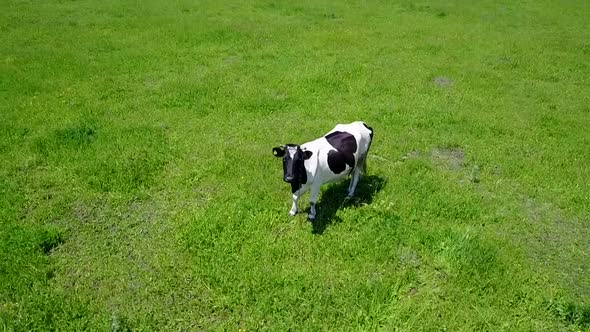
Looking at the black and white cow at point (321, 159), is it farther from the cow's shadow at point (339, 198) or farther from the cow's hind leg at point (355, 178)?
the cow's shadow at point (339, 198)

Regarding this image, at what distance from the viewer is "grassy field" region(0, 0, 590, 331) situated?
18.4 feet

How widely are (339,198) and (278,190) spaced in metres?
1.04

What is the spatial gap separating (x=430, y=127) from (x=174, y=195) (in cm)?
597

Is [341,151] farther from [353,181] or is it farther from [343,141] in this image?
[353,181]

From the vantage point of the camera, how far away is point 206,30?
1712cm

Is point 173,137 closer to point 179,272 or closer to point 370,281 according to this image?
point 179,272

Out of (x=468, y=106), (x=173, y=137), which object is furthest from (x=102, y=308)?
(x=468, y=106)

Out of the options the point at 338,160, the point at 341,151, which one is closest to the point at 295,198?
the point at 338,160

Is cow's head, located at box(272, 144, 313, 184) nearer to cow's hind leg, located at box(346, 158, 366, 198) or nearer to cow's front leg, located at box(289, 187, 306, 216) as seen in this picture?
cow's front leg, located at box(289, 187, 306, 216)

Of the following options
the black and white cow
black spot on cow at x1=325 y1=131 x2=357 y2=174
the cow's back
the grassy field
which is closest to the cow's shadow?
the grassy field

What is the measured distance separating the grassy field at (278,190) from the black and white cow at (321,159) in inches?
24.4

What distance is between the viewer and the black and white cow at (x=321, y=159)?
6.11 m

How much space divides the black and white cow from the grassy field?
0.62m

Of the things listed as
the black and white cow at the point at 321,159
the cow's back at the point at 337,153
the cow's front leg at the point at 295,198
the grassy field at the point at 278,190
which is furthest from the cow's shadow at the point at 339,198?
the cow's back at the point at 337,153
